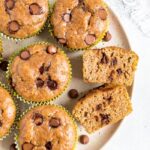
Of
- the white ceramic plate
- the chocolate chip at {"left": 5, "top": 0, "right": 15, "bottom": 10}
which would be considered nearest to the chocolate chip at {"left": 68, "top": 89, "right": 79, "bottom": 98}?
the white ceramic plate

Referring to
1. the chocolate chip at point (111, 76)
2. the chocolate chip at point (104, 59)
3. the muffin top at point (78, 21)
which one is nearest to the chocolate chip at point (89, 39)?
the muffin top at point (78, 21)

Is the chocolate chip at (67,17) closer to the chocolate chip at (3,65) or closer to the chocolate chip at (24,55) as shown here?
the chocolate chip at (24,55)

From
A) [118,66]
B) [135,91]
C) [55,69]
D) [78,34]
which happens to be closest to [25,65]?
[55,69]

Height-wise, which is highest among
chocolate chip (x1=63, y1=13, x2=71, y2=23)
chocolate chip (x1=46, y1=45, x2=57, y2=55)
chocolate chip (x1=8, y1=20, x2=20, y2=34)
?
chocolate chip (x1=63, y1=13, x2=71, y2=23)

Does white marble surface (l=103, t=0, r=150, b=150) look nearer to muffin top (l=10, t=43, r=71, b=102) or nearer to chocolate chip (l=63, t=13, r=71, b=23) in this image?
chocolate chip (l=63, t=13, r=71, b=23)

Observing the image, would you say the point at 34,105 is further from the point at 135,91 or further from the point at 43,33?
the point at 135,91

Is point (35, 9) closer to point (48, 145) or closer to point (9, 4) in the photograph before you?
point (9, 4)
